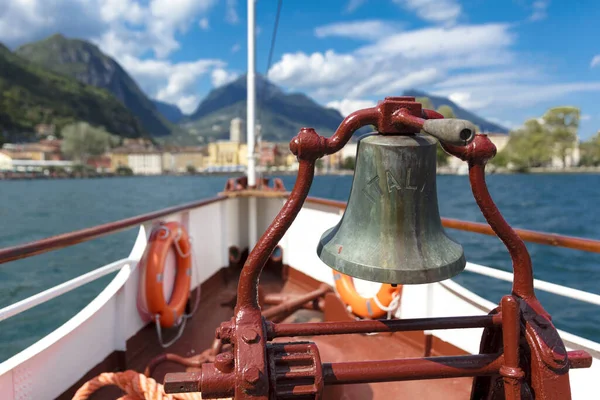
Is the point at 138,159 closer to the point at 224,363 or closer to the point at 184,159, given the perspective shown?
the point at 184,159

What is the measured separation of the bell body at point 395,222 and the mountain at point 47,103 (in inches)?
3796

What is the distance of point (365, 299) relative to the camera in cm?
259

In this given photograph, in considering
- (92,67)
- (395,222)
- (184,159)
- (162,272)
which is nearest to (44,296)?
(162,272)

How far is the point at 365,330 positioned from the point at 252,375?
300mm

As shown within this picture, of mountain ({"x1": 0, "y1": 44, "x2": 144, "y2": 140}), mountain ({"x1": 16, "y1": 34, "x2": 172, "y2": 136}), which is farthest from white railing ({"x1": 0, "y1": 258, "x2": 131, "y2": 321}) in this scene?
mountain ({"x1": 16, "y1": 34, "x2": 172, "y2": 136})

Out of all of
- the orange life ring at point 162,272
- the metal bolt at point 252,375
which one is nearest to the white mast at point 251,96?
the orange life ring at point 162,272

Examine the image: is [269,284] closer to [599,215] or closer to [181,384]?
[181,384]

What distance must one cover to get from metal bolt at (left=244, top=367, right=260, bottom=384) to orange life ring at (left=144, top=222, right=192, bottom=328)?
1812mm

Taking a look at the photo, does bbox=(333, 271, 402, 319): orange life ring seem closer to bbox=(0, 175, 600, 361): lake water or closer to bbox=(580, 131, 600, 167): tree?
bbox=(0, 175, 600, 361): lake water

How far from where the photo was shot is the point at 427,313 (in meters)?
2.43

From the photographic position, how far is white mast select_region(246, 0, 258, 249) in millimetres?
4484

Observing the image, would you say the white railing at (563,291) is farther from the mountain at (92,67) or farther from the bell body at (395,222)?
the mountain at (92,67)

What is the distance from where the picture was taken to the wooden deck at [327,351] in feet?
6.69

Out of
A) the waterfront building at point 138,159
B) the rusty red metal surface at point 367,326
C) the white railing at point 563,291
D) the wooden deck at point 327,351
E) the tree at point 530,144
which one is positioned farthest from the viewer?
the waterfront building at point 138,159
